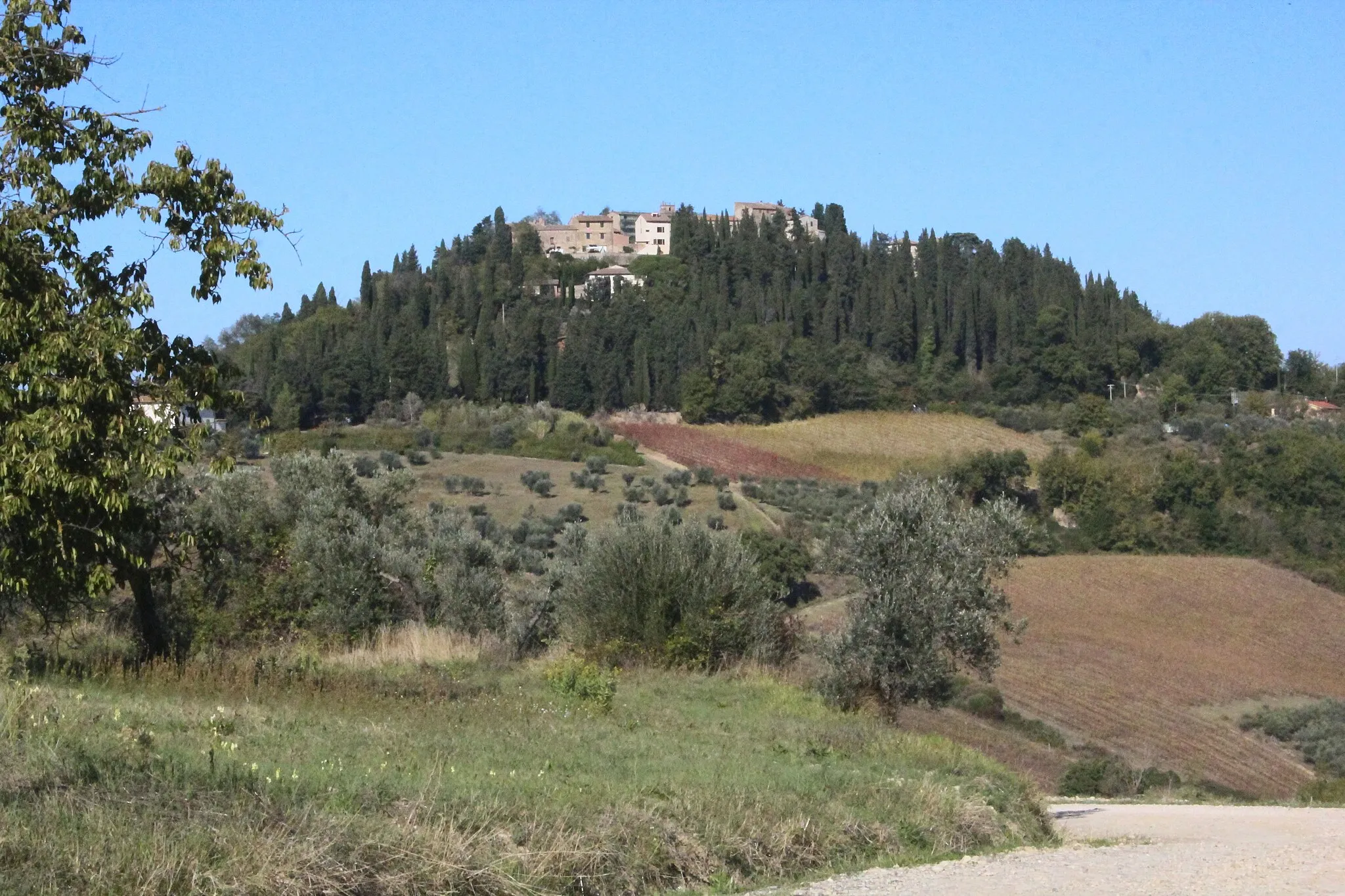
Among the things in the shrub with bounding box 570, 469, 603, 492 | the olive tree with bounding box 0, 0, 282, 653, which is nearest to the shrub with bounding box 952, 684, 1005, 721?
the olive tree with bounding box 0, 0, 282, 653

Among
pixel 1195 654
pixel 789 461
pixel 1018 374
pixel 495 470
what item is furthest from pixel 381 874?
pixel 1018 374

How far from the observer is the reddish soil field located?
8094 centimetres

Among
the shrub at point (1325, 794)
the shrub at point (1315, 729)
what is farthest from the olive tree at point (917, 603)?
the shrub at point (1315, 729)

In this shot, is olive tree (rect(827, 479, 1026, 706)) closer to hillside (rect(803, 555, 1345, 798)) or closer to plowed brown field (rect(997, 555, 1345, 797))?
hillside (rect(803, 555, 1345, 798))

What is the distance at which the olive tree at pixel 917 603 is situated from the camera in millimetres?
17062

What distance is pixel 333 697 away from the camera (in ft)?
41.7

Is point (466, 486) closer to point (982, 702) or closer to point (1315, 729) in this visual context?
point (982, 702)

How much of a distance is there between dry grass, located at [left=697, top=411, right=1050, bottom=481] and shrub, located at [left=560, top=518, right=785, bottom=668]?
2300 inches

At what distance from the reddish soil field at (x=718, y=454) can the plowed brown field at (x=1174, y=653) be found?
21.8 m

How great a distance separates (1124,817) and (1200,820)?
79 centimetres

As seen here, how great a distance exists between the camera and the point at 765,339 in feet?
349

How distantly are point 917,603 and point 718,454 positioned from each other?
68392 mm

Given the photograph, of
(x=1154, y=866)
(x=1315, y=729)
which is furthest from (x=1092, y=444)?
(x=1154, y=866)

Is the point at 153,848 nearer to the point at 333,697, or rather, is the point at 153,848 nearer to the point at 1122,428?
the point at 333,697
